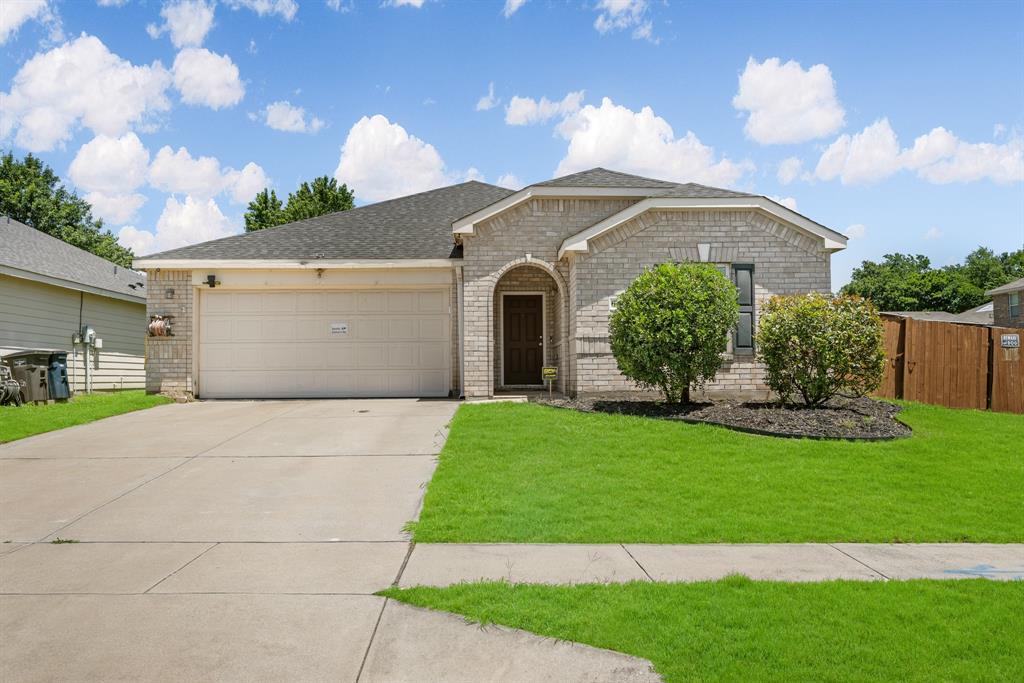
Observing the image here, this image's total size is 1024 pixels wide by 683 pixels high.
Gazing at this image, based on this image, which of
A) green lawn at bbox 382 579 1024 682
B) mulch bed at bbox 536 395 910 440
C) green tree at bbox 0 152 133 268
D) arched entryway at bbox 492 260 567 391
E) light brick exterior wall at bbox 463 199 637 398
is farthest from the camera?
green tree at bbox 0 152 133 268

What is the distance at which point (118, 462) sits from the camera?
8.77 meters

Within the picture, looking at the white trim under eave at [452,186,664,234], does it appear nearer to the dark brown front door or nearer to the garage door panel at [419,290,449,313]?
the garage door panel at [419,290,449,313]

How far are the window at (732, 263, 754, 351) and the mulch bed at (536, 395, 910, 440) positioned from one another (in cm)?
162

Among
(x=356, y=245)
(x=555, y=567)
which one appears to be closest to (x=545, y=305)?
(x=356, y=245)

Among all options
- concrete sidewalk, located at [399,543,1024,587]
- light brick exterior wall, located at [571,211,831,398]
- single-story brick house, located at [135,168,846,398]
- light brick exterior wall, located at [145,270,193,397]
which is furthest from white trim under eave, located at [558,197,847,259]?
light brick exterior wall, located at [145,270,193,397]

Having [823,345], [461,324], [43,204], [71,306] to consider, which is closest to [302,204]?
[43,204]

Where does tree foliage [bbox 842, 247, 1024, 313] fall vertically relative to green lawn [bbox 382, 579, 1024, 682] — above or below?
above

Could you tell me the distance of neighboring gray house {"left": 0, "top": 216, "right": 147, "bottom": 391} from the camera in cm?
1633

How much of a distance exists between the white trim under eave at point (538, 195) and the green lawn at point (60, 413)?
717cm

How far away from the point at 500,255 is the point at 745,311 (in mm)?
4843

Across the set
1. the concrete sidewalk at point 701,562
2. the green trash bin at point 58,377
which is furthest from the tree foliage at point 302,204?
the concrete sidewalk at point 701,562

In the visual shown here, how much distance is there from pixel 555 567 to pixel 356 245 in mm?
12199

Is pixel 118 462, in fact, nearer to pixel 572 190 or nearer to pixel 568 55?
pixel 572 190

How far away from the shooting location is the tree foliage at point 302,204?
3625cm
